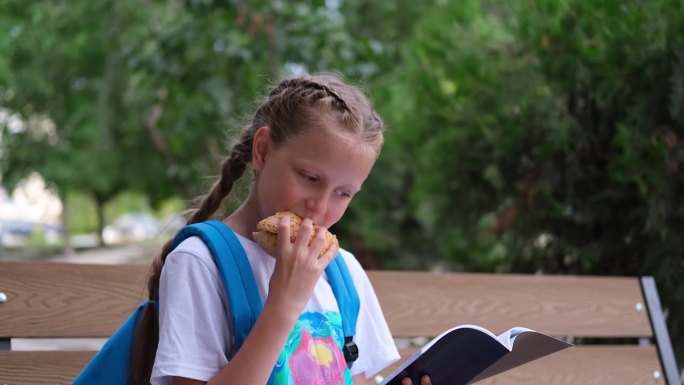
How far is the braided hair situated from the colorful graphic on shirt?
0.27 metres

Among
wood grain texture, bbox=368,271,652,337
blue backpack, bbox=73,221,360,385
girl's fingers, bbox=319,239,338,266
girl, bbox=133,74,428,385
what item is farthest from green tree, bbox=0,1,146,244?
girl's fingers, bbox=319,239,338,266

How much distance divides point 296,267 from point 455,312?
1118 millimetres

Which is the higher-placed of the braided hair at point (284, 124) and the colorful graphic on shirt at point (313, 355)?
the braided hair at point (284, 124)

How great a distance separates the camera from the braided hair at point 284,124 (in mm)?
1722

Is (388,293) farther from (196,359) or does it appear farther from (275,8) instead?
(275,8)

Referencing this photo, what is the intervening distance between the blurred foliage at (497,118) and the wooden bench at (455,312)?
38cm

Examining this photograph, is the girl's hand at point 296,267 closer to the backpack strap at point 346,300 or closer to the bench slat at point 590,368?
the backpack strap at point 346,300

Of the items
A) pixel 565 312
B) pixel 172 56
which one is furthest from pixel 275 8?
pixel 565 312

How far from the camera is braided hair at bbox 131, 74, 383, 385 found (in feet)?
5.65

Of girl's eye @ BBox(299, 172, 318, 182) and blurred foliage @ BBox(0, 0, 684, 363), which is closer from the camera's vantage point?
girl's eye @ BBox(299, 172, 318, 182)

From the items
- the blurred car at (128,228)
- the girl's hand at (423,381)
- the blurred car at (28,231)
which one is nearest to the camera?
the girl's hand at (423,381)

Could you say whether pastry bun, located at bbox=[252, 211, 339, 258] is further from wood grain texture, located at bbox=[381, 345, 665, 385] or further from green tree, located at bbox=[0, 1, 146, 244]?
green tree, located at bbox=[0, 1, 146, 244]

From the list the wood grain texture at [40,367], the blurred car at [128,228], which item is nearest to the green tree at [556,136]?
the wood grain texture at [40,367]

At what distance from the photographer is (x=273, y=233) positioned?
164 cm
